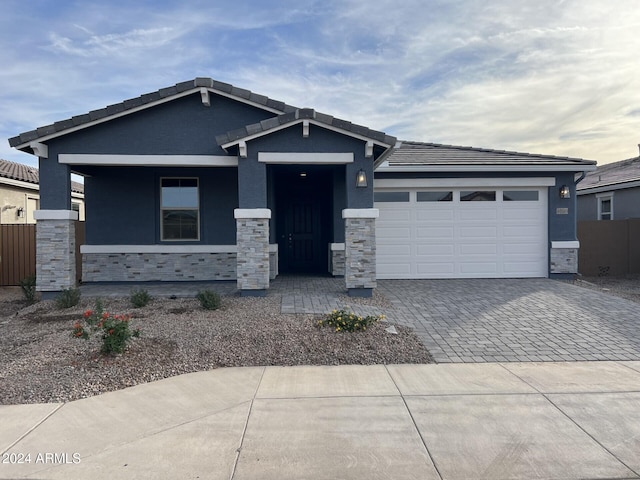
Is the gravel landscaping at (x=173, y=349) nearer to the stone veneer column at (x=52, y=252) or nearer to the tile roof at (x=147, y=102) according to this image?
the stone veneer column at (x=52, y=252)

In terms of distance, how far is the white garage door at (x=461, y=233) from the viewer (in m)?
11.6

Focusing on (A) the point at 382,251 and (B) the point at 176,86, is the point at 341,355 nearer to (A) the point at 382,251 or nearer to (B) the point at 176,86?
(A) the point at 382,251

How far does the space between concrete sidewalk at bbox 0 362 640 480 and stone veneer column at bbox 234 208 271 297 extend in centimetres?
378

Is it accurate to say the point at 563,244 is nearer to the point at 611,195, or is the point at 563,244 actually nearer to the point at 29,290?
the point at 611,195

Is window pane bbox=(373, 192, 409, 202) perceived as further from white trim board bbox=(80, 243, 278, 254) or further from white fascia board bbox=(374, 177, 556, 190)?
white trim board bbox=(80, 243, 278, 254)

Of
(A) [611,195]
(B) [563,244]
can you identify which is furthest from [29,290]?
(A) [611,195]

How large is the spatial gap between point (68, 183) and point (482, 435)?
9.50 m

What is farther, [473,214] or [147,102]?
[473,214]

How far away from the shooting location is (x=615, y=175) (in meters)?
17.7

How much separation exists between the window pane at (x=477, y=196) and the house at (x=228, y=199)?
1.2 inches

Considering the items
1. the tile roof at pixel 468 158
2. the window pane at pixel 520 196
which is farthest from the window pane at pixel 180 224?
the window pane at pixel 520 196

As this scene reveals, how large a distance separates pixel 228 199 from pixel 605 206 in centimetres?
1474

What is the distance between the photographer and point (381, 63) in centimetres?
1202

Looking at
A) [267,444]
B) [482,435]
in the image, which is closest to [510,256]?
[482,435]
